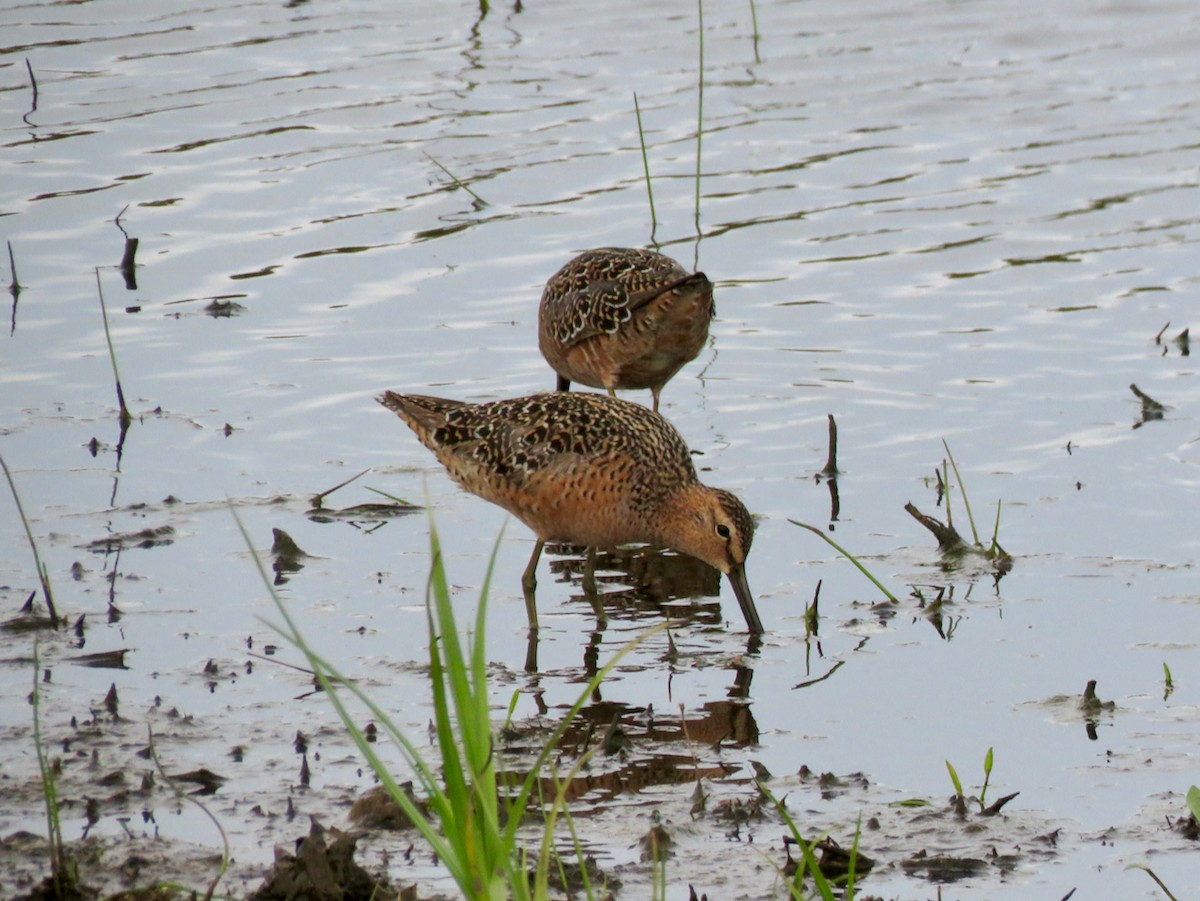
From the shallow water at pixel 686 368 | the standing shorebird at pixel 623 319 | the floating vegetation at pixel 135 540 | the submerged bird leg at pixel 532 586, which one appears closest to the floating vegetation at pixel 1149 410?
the shallow water at pixel 686 368

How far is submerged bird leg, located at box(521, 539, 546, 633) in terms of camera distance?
5707 millimetres

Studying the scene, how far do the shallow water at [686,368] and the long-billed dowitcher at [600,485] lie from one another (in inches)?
10.4

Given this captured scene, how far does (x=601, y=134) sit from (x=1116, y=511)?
16.8 feet

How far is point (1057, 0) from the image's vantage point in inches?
521

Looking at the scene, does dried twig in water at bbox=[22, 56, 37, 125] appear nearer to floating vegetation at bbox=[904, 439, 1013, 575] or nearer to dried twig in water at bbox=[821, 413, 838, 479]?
dried twig in water at bbox=[821, 413, 838, 479]

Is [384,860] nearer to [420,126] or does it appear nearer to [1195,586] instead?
[1195,586]

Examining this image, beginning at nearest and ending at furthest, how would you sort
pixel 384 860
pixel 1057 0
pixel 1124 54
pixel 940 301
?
pixel 384 860, pixel 940 301, pixel 1124 54, pixel 1057 0

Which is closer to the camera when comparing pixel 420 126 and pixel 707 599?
pixel 707 599

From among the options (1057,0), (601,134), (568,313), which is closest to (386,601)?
(568,313)

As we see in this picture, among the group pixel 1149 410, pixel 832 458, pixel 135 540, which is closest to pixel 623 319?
pixel 832 458

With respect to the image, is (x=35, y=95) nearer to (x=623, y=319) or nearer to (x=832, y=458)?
(x=623, y=319)

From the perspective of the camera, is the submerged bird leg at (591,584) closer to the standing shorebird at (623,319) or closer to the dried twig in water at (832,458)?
the dried twig in water at (832,458)

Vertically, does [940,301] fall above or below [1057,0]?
below

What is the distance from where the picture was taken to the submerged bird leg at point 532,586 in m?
5.71
